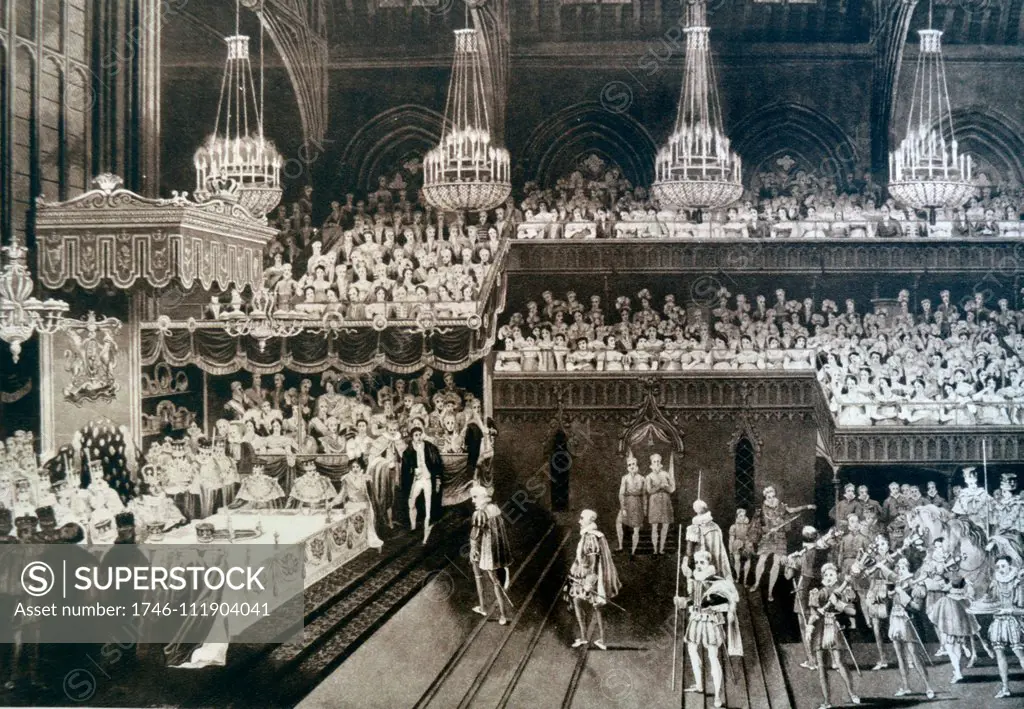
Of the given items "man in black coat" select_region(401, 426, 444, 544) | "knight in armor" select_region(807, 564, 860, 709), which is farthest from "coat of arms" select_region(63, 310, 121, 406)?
"knight in armor" select_region(807, 564, 860, 709)

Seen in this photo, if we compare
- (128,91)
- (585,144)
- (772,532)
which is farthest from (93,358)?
(772,532)

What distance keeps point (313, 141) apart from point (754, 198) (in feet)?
13.7

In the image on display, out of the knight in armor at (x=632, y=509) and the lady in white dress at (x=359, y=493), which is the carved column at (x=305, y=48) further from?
the knight in armor at (x=632, y=509)

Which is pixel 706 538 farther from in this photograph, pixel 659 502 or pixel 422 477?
pixel 422 477

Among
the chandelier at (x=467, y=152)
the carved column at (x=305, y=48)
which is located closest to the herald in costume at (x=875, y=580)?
the chandelier at (x=467, y=152)

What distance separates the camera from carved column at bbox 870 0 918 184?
374 inches

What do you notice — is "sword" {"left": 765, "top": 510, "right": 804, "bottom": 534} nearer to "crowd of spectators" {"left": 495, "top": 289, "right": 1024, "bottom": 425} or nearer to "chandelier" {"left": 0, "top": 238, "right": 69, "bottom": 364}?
"crowd of spectators" {"left": 495, "top": 289, "right": 1024, "bottom": 425}

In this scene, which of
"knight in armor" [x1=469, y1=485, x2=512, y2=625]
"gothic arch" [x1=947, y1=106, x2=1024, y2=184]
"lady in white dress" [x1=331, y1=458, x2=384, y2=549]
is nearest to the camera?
"knight in armor" [x1=469, y1=485, x2=512, y2=625]

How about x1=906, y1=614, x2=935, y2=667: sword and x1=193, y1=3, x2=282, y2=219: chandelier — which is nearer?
x1=906, y1=614, x2=935, y2=667: sword

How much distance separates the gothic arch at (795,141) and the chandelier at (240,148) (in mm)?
4348

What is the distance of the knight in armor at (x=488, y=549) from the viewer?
921 cm

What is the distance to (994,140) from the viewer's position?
938 cm

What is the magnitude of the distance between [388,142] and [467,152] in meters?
0.77

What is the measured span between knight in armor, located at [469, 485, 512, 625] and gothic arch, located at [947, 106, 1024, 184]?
5.46 meters
